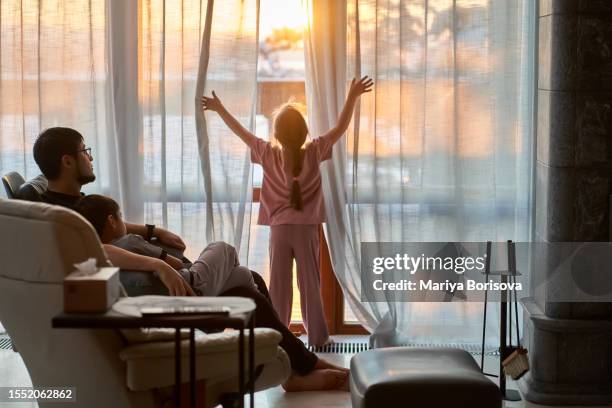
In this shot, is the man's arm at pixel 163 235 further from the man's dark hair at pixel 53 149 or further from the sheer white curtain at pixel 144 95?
the sheer white curtain at pixel 144 95

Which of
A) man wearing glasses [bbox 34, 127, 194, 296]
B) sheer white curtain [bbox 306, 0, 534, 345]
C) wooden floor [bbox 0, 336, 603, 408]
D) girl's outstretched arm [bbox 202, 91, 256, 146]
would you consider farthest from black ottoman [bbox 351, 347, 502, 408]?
girl's outstretched arm [bbox 202, 91, 256, 146]

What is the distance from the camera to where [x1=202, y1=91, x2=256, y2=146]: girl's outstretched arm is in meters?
4.57

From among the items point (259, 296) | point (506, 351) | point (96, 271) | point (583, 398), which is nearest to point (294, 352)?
point (259, 296)

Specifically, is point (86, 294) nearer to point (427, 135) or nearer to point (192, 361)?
point (192, 361)

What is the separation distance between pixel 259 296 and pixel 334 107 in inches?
43.9

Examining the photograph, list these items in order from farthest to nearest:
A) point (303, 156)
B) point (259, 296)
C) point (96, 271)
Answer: point (303, 156)
point (259, 296)
point (96, 271)

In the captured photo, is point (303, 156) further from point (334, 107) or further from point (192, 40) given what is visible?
point (192, 40)

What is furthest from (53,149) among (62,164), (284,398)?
(284,398)

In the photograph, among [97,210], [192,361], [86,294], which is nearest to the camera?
[86,294]

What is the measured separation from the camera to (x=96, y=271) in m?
2.66

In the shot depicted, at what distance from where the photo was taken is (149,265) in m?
3.44

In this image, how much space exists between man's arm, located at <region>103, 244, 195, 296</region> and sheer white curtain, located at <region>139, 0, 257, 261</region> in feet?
4.03

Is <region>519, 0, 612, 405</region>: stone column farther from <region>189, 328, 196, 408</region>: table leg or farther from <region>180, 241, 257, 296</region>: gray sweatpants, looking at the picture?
<region>189, 328, 196, 408</region>: table leg

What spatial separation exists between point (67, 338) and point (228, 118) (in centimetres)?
193
